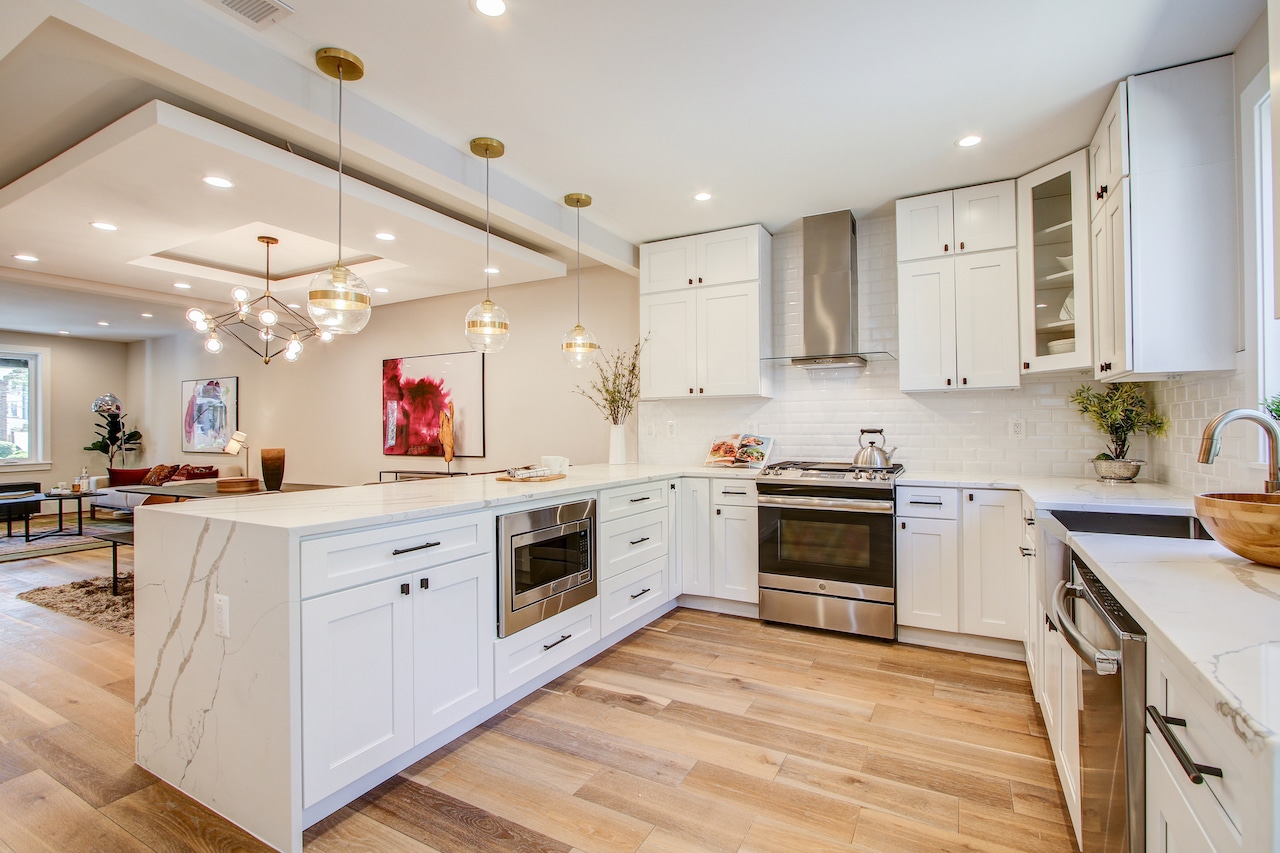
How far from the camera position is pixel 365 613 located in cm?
192

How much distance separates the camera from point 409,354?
20.2 feet

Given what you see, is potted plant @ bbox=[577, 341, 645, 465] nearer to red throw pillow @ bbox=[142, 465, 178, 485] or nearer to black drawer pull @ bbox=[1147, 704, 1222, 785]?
black drawer pull @ bbox=[1147, 704, 1222, 785]

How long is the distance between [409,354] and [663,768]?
16.6 ft

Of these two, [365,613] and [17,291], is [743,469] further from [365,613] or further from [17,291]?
[17,291]

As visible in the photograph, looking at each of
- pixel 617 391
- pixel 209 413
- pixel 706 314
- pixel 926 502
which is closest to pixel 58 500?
pixel 209 413

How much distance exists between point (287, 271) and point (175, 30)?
4235 millimetres

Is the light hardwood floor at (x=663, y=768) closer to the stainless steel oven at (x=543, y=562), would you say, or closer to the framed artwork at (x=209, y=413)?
the stainless steel oven at (x=543, y=562)

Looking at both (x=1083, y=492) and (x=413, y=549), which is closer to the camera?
(x=413, y=549)

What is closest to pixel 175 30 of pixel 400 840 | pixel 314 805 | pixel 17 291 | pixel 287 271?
pixel 314 805

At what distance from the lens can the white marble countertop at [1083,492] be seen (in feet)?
7.16

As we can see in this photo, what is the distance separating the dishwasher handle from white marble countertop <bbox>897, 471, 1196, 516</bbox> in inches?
32.8

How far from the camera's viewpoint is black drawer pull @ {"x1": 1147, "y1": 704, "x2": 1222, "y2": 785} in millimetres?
812

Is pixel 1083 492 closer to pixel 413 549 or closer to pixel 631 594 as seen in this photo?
pixel 631 594

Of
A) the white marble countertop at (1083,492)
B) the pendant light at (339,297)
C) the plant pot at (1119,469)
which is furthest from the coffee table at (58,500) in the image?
the plant pot at (1119,469)
